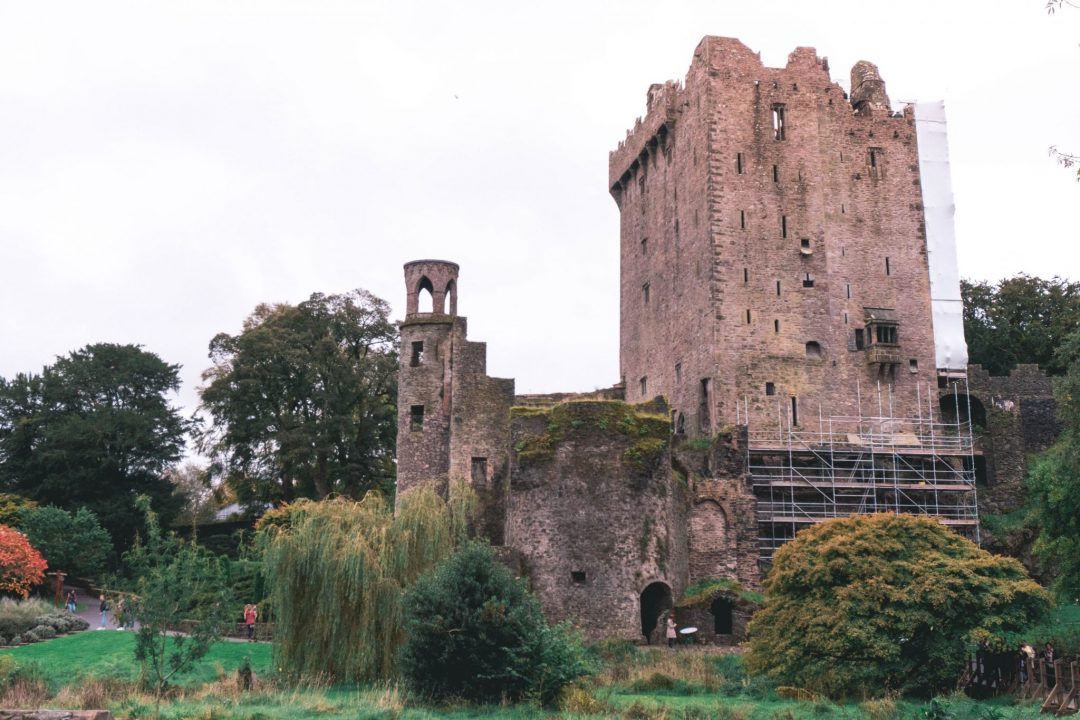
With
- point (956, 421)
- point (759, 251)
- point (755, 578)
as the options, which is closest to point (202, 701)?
point (755, 578)

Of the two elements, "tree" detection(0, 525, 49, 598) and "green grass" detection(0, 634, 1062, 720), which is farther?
"tree" detection(0, 525, 49, 598)

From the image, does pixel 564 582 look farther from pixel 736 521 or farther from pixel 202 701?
pixel 202 701

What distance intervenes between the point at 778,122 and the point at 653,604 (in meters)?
18.3

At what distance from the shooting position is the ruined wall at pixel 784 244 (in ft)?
130

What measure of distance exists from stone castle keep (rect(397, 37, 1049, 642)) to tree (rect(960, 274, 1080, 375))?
22.8 feet

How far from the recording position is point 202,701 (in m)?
19.4

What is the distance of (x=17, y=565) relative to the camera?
113ft

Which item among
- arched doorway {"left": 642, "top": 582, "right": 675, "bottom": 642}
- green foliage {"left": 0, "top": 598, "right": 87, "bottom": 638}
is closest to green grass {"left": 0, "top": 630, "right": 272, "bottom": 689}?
green foliage {"left": 0, "top": 598, "right": 87, "bottom": 638}

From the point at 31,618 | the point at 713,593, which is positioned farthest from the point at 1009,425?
the point at 31,618

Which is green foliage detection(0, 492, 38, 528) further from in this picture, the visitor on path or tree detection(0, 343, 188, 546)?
the visitor on path

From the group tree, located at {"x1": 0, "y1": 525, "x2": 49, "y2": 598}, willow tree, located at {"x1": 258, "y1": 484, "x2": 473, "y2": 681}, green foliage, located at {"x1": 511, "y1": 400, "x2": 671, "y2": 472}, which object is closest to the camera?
willow tree, located at {"x1": 258, "y1": 484, "x2": 473, "y2": 681}

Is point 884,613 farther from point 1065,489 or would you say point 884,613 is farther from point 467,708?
point 467,708

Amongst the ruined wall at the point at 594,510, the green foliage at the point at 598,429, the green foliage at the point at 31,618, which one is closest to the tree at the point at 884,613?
the ruined wall at the point at 594,510

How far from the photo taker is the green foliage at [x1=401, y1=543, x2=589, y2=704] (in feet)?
66.9
